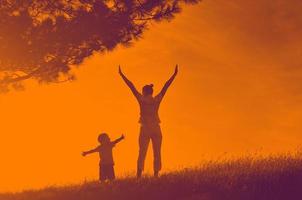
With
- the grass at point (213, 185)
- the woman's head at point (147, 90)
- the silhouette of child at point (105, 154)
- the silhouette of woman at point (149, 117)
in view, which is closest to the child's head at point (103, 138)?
the silhouette of child at point (105, 154)

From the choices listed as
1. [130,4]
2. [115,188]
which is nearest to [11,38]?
[130,4]

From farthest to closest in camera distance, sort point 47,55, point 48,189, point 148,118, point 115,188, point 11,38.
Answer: point 47,55 → point 11,38 → point 48,189 → point 148,118 → point 115,188

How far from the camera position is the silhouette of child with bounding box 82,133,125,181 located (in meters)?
20.7

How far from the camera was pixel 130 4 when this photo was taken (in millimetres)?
24219

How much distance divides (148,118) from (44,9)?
24.8 feet

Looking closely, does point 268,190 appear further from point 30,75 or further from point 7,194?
point 30,75

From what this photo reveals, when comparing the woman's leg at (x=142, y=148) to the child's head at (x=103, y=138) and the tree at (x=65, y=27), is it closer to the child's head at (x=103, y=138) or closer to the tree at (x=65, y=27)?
the child's head at (x=103, y=138)

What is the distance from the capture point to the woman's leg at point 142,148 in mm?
18453

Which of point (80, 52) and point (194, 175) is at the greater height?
point (80, 52)

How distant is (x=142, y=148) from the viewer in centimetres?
1858

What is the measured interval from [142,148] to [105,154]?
8.14 ft

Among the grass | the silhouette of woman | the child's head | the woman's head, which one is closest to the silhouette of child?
the child's head

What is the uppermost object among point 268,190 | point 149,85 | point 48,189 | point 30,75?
point 30,75

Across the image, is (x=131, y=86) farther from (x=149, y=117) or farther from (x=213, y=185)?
(x=213, y=185)
